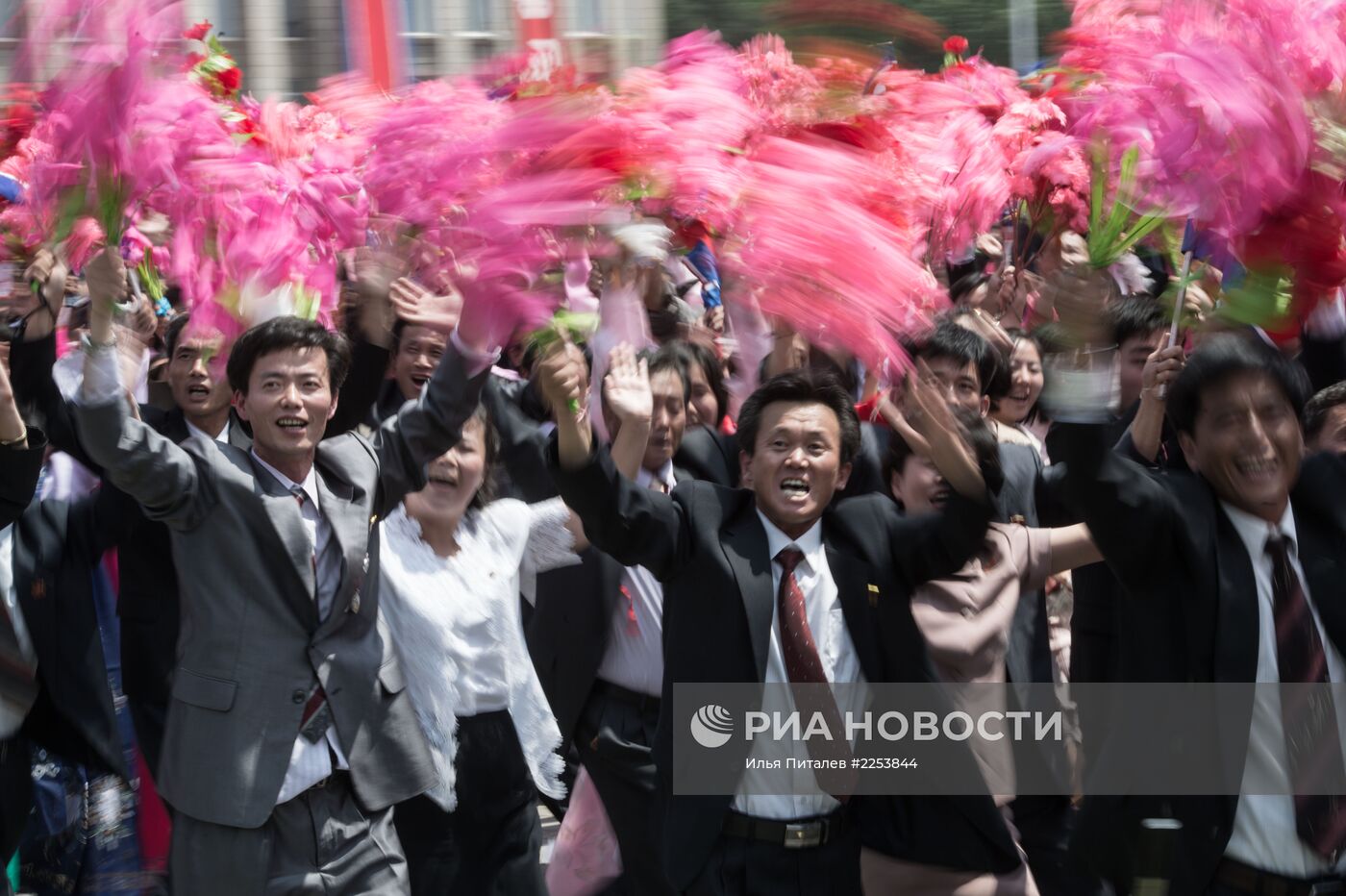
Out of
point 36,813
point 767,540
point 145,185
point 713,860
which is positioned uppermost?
point 145,185

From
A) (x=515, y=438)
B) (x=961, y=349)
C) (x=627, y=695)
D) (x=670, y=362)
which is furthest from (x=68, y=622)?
(x=961, y=349)

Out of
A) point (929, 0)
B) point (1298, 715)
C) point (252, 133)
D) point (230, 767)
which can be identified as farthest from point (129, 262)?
point (929, 0)

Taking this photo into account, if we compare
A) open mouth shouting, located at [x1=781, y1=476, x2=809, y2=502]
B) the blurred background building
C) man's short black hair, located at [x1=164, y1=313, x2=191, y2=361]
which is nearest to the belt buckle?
open mouth shouting, located at [x1=781, y1=476, x2=809, y2=502]

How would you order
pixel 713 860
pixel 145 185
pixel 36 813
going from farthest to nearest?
1. pixel 36 813
2. pixel 145 185
3. pixel 713 860

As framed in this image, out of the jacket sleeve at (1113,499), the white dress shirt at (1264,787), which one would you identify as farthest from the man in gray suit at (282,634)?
the white dress shirt at (1264,787)

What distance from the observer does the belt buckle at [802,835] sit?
3.72 meters

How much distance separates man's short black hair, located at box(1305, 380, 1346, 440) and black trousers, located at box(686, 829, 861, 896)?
1880 millimetres

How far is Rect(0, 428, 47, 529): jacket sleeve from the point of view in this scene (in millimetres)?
3941

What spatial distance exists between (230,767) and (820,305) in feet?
5.52

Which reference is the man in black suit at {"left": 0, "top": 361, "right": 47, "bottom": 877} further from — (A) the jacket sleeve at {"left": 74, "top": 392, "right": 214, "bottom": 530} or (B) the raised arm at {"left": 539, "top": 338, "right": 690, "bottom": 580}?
(B) the raised arm at {"left": 539, "top": 338, "right": 690, "bottom": 580}

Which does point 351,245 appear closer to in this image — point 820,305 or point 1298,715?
point 820,305

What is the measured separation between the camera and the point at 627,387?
393 cm

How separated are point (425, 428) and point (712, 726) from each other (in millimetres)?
1022

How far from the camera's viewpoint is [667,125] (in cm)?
374
